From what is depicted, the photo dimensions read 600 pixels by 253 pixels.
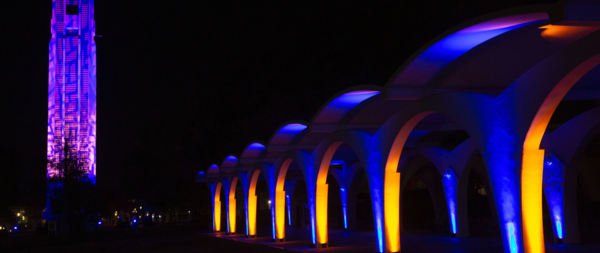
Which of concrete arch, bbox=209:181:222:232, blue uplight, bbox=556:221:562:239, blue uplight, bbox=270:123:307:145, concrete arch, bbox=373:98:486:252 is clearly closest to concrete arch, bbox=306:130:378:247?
blue uplight, bbox=270:123:307:145

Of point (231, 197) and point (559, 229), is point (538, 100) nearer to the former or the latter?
point (559, 229)

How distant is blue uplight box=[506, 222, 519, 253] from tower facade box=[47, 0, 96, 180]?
244 ft

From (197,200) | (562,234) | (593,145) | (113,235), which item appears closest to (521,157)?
(562,234)

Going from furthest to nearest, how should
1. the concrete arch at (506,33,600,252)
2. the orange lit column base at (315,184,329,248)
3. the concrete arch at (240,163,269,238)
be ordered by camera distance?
the concrete arch at (240,163,269,238)
the orange lit column base at (315,184,329,248)
the concrete arch at (506,33,600,252)

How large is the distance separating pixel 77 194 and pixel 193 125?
401 inches

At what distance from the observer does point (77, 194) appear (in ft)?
135

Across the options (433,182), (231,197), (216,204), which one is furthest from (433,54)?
(216,204)

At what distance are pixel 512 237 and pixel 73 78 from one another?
78.0 metres

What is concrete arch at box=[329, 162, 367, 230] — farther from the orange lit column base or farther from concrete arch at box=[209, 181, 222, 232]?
the orange lit column base

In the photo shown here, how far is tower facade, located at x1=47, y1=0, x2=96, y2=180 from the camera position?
76625 millimetres

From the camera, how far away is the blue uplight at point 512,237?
29.0ft

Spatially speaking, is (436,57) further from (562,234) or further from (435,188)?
(435,188)

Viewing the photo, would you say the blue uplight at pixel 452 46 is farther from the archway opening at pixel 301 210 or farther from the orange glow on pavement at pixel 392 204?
the archway opening at pixel 301 210

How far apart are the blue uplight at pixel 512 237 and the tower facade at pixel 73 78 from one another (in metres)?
74.3
